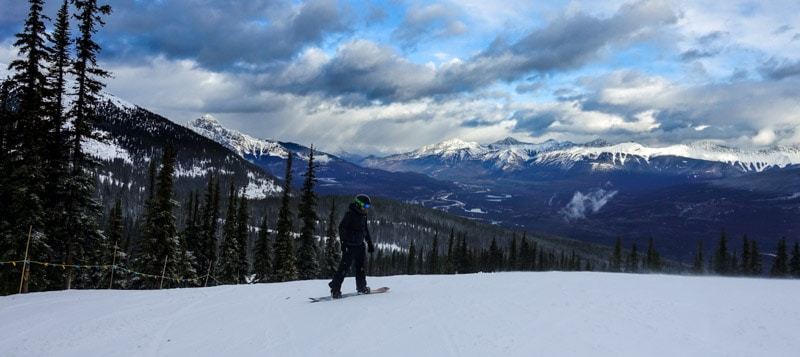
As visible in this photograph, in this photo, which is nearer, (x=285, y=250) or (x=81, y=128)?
(x=81, y=128)

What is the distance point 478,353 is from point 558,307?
404 cm

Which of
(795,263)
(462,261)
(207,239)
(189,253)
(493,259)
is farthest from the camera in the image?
(493,259)

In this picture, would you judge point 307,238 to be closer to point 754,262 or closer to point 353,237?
point 353,237

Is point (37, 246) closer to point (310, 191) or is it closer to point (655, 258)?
point (310, 191)

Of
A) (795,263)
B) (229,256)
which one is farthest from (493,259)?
(229,256)

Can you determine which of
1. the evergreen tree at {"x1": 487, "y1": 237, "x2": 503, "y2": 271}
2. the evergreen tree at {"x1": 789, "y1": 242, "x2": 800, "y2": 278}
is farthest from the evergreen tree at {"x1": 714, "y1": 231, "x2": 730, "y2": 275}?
the evergreen tree at {"x1": 487, "y1": 237, "x2": 503, "y2": 271}

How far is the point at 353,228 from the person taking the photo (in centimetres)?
1341

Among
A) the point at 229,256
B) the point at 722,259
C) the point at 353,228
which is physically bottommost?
the point at 229,256

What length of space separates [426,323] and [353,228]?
4294mm

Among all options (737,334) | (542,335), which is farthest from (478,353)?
(737,334)

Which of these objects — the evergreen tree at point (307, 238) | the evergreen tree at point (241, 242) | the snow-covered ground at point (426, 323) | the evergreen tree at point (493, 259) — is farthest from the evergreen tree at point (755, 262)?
the snow-covered ground at point (426, 323)

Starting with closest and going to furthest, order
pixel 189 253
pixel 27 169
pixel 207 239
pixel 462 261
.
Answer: pixel 27 169
pixel 189 253
pixel 207 239
pixel 462 261

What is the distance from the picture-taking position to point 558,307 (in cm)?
1098

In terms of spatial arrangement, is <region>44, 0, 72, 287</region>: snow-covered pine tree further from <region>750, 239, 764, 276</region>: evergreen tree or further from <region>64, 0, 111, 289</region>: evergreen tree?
<region>750, 239, 764, 276</region>: evergreen tree
